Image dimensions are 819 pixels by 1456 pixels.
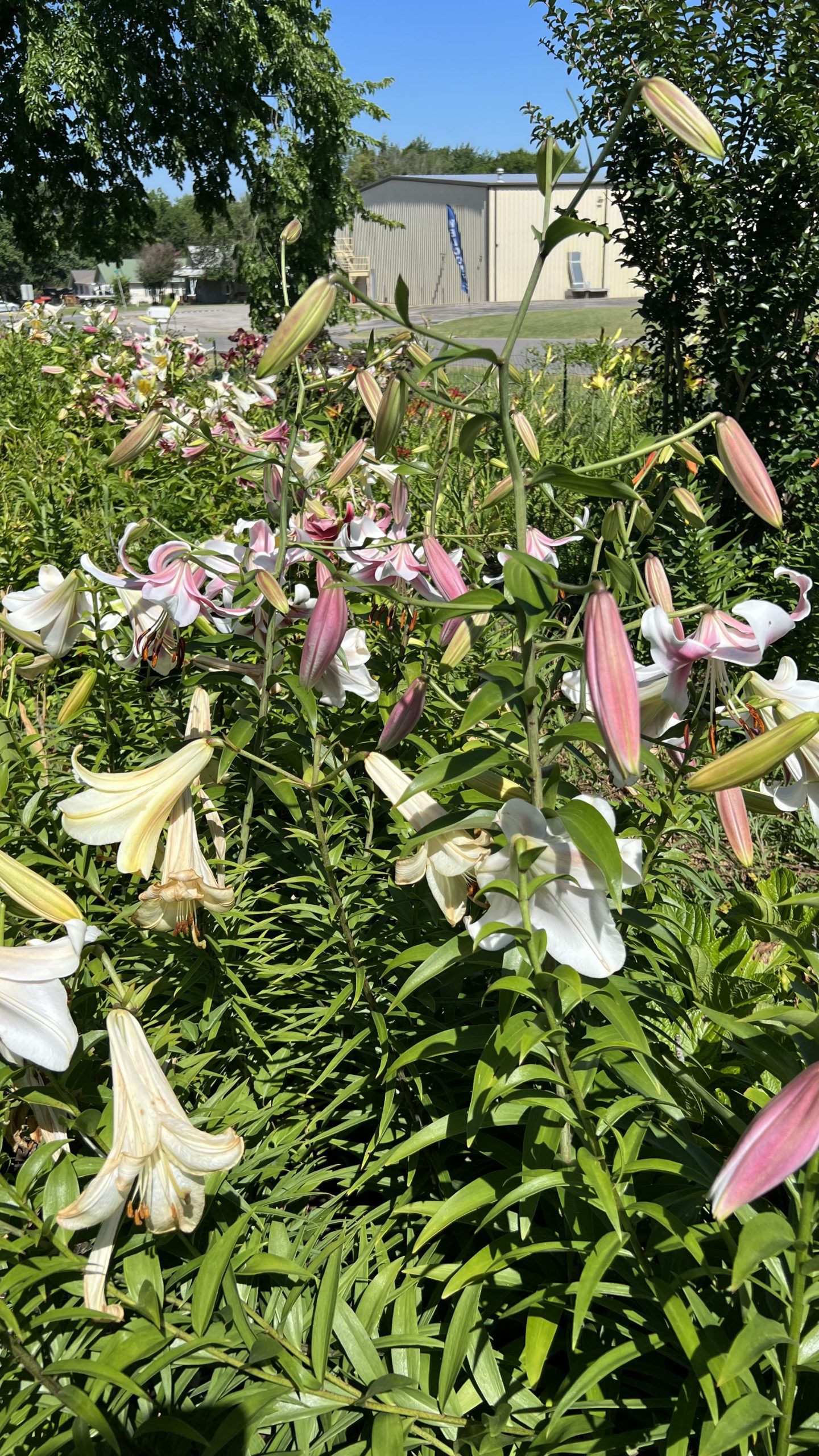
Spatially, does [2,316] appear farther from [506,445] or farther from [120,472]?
[506,445]

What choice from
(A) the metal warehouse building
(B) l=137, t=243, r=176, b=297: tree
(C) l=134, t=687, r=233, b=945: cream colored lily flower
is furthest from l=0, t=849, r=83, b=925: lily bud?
(B) l=137, t=243, r=176, b=297: tree

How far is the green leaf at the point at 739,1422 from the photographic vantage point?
0.73m

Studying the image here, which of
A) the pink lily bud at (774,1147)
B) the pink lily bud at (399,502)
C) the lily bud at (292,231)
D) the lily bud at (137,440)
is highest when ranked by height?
the lily bud at (292,231)

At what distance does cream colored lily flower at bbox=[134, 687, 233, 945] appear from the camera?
1.13m

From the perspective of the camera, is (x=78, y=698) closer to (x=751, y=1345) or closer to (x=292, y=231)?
(x=292, y=231)

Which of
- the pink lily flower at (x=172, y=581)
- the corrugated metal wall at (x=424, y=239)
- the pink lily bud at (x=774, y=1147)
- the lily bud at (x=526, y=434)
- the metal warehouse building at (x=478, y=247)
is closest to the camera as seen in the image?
the pink lily bud at (x=774, y=1147)

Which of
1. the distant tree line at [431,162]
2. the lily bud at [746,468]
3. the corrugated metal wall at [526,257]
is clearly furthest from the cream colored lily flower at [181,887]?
the distant tree line at [431,162]

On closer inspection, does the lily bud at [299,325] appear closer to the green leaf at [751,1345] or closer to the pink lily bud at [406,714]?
the pink lily bud at [406,714]

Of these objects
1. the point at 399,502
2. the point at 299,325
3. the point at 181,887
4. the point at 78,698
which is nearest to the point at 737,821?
the point at 181,887

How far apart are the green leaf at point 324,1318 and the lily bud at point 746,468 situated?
0.91 metres

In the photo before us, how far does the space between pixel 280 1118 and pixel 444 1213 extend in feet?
2.00

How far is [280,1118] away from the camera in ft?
4.97

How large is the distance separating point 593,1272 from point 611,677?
0.49m

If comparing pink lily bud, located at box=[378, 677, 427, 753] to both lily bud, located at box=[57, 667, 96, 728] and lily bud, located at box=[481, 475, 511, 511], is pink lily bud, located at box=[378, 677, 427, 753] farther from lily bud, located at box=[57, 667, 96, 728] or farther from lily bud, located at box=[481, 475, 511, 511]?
lily bud, located at box=[57, 667, 96, 728]
